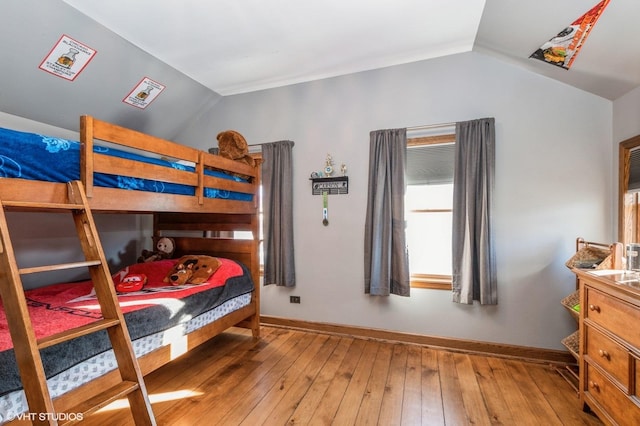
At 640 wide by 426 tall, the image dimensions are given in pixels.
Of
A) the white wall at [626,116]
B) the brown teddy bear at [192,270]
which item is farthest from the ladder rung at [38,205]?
the white wall at [626,116]

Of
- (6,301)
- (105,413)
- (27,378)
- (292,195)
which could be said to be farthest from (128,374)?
(292,195)

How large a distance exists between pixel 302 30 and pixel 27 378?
8.89ft


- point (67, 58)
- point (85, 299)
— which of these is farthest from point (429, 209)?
point (67, 58)

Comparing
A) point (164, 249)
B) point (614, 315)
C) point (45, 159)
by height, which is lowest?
point (614, 315)

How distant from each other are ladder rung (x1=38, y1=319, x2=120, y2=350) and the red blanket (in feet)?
1.19

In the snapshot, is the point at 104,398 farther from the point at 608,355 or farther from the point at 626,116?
the point at 626,116

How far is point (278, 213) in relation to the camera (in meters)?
3.33

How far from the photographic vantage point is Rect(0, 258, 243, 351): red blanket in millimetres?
1604

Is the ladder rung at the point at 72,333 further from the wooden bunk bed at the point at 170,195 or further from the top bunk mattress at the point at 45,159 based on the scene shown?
the top bunk mattress at the point at 45,159

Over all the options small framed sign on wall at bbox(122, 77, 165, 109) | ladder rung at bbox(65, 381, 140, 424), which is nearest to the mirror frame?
ladder rung at bbox(65, 381, 140, 424)

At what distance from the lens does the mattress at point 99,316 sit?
1272 millimetres

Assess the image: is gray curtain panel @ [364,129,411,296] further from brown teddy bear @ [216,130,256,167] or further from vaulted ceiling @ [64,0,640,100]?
brown teddy bear @ [216,130,256,167]

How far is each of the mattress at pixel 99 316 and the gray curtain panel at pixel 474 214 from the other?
6.77 ft

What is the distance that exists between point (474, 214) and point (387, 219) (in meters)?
0.78
